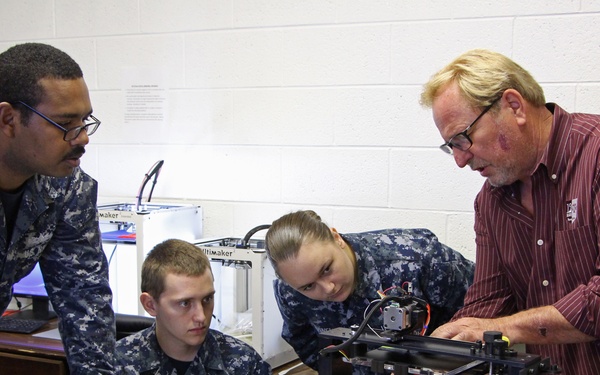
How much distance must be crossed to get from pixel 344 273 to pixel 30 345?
4.30 feet

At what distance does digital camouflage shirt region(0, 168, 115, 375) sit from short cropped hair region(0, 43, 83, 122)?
0.23m

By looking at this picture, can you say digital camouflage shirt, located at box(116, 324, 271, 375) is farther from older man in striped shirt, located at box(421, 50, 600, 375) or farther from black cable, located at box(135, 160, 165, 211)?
black cable, located at box(135, 160, 165, 211)

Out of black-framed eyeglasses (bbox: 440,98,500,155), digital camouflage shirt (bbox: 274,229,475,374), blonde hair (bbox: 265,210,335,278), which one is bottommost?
digital camouflage shirt (bbox: 274,229,475,374)

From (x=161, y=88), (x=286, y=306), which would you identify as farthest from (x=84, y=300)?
(x=161, y=88)

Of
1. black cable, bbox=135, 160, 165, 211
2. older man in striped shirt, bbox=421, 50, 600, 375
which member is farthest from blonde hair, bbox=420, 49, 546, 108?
black cable, bbox=135, 160, 165, 211

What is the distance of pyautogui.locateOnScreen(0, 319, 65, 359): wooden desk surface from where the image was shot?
2482mm

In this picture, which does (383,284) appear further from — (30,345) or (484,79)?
(30,345)

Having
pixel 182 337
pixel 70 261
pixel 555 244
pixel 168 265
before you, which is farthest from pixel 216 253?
pixel 555 244

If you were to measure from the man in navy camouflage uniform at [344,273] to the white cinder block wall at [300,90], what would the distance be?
52 centimetres

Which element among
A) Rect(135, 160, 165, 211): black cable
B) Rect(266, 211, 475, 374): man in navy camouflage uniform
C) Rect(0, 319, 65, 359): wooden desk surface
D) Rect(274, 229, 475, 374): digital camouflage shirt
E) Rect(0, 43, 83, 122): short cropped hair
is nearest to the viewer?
Rect(0, 43, 83, 122): short cropped hair

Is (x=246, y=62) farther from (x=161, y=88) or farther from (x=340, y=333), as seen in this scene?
(x=340, y=333)

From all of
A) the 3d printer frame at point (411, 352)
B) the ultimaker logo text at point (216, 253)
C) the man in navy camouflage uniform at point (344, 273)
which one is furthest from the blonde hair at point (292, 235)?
the 3d printer frame at point (411, 352)

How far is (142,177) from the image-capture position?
3.11 m

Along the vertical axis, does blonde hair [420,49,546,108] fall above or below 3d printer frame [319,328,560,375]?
above
